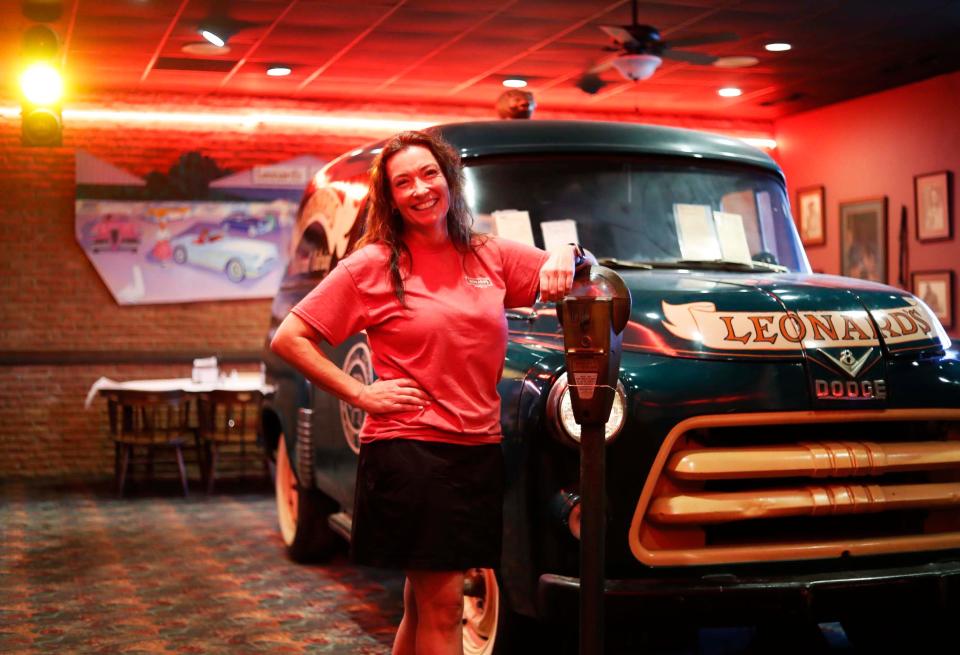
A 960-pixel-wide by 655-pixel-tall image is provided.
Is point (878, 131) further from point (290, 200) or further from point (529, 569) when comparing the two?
point (529, 569)

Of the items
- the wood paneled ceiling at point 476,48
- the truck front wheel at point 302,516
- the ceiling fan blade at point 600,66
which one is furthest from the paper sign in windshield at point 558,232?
the ceiling fan blade at point 600,66

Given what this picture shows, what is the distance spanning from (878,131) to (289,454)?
7910 mm

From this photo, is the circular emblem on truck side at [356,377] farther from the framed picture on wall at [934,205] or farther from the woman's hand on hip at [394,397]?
the framed picture on wall at [934,205]

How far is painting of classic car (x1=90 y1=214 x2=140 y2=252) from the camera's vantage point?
11383 millimetres

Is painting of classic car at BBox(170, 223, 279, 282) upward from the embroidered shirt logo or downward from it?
upward

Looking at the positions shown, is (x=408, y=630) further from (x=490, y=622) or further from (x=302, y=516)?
(x=302, y=516)

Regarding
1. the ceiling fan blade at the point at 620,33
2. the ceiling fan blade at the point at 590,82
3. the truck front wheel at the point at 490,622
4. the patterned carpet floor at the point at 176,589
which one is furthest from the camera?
the ceiling fan blade at the point at 590,82

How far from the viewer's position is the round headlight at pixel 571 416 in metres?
3.58

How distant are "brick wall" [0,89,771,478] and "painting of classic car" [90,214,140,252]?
0.66 feet

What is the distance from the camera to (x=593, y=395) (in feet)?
10.1

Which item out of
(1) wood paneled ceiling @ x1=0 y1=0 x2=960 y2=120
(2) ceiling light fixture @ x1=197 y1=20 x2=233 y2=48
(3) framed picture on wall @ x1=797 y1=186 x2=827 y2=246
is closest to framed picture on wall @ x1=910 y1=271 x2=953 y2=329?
(3) framed picture on wall @ x1=797 y1=186 x2=827 y2=246

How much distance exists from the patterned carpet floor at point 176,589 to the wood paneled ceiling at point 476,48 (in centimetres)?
363

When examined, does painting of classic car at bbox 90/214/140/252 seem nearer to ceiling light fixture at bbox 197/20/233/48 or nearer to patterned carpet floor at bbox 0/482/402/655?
ceiling light fixture at bbox 197/20/233/48

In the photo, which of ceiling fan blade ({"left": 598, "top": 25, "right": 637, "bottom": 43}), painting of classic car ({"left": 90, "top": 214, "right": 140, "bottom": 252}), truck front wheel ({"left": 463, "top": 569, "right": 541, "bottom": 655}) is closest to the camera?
truck front wheel ({"left": 463, "top": 569, "right": 541, "bottom": 655})
